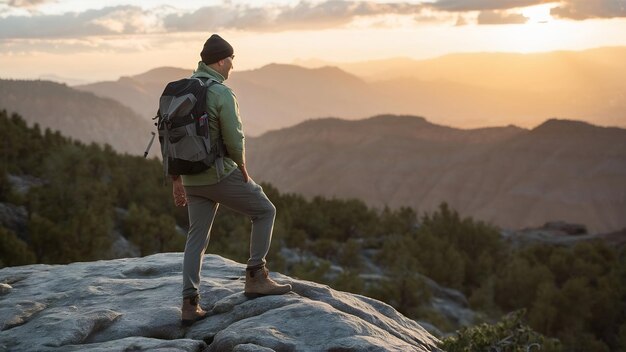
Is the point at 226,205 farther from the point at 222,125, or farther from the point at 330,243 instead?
the point at 330,243

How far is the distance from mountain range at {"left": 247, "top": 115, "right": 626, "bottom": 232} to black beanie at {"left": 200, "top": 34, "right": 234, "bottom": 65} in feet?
400

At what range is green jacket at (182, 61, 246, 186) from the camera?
6516 millimetres

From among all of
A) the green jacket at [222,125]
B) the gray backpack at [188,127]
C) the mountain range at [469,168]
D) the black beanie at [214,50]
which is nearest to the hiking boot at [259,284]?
the green jacket at [222,125]

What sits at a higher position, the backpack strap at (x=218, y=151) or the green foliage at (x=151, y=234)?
the backpack strap at (x=218, y=151)

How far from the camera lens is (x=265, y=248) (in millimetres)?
7289

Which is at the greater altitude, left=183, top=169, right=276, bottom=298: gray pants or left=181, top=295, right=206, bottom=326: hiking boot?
left=183, top=169, right=276, bottom=298: gray pants

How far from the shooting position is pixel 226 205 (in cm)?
696

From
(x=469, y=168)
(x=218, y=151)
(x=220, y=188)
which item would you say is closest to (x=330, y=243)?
(x=220, y=188)

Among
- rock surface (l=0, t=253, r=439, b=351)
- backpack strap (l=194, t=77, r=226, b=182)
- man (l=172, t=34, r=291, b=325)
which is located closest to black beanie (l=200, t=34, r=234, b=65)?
man (l=172, t=34, r=291, b=325)

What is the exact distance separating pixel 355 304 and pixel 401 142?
16461 cm

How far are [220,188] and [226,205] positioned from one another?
0.26 metres

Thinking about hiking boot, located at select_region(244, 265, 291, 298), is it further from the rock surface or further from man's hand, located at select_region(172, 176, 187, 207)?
man's hand, located at select_region(172, 176, 187, 207)

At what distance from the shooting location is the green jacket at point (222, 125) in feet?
21.4

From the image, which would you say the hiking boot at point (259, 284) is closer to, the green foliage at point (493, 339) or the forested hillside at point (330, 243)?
the green foliage at point (493, 339)
